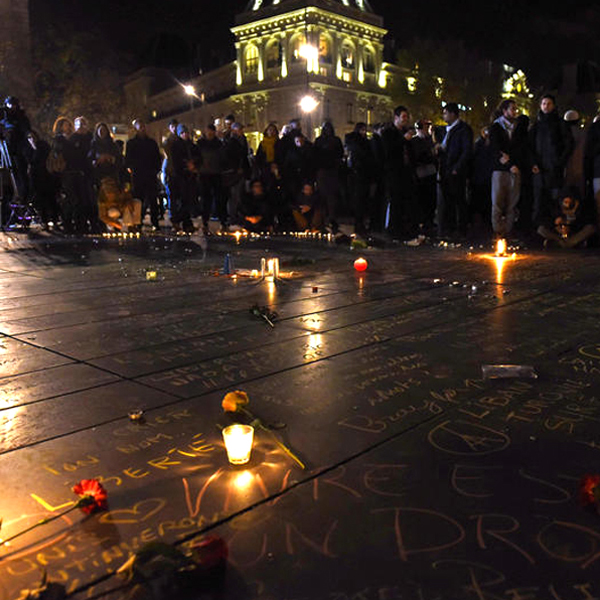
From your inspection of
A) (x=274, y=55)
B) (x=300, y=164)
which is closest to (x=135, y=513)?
(x=300, y=164)

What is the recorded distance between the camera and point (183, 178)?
1288 centimetres

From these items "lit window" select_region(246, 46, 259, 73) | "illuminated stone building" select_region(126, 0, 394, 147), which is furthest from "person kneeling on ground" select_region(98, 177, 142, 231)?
"lit window" select_region(246, 46, 259, 73)

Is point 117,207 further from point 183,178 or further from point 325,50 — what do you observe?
point 325,50

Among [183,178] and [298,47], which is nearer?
[183,178]

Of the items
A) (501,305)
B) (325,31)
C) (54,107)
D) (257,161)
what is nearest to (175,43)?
(325,31)

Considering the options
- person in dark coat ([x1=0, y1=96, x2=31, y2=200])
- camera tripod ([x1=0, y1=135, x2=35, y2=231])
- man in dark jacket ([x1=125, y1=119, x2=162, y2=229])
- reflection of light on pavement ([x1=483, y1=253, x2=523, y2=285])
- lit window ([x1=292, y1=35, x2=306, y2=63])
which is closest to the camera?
reflection of light on pavement ([x1=483, y1=253, x2=523, y2=285])

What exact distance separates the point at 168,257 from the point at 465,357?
5.78 meters

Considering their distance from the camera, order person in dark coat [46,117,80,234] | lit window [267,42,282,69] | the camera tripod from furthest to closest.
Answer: lit window [267,42,282,69] < the camera tripod < person in dark coat [46,117,80,234]

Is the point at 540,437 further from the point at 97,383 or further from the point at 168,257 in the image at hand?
the point at 168,257

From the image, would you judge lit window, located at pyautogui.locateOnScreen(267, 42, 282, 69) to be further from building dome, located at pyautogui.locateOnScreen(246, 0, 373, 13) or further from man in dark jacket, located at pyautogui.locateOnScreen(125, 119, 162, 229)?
man in dark jacket, located at pyautogui.locateOnScreen(125, 119, 162, 229)

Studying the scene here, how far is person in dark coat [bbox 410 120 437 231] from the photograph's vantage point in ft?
36.9

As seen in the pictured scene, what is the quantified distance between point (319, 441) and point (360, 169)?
30.8ft

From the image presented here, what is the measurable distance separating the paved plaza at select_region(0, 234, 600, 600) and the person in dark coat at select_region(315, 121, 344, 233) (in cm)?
684

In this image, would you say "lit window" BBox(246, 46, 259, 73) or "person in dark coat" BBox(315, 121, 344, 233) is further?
"lit window" BBox(246, 46, 259, 73)
